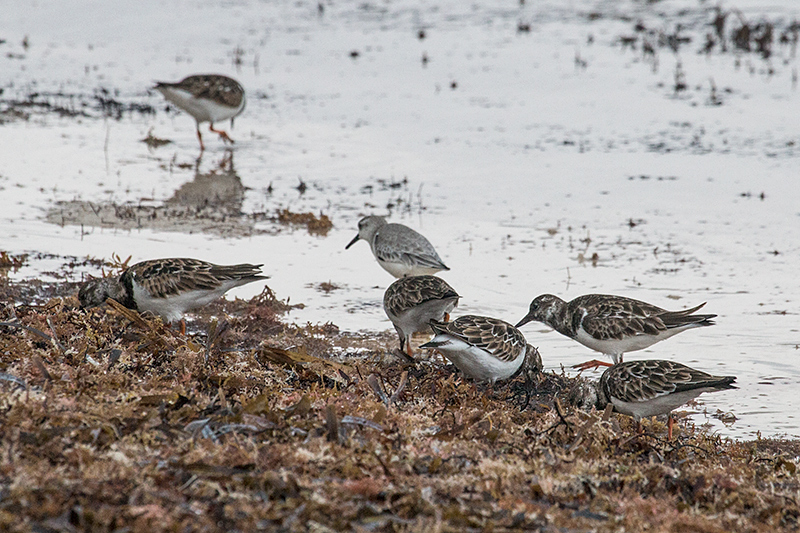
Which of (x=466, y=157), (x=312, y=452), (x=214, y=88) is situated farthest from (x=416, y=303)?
(x=214, y=88)

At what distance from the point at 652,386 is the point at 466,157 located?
8.30 meters

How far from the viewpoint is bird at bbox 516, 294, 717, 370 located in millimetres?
6883

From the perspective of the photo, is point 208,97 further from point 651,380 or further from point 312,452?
point 312,452

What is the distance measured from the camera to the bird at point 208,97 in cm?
1436

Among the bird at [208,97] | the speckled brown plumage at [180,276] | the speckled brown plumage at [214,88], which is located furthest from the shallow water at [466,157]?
the speckled brown plumage at [180,276]

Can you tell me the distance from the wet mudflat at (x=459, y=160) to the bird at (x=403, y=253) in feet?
1.05

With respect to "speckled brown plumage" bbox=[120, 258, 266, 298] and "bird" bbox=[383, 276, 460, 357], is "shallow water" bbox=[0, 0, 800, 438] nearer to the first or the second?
"bird" bbox=[383, 276, 460, 357]

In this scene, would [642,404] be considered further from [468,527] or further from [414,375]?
[468,527]

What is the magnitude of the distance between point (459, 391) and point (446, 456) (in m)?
1.43

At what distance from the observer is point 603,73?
734 inches

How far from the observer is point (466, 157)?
13711mm

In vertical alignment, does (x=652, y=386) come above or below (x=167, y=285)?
below

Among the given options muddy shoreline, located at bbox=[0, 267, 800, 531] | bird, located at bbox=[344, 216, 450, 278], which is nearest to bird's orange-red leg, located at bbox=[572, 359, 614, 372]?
muddy shoreline, located at bbox=[0, 267, 800, 531]

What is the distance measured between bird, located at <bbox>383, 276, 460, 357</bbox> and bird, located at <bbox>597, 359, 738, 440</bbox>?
1406 millimetres
